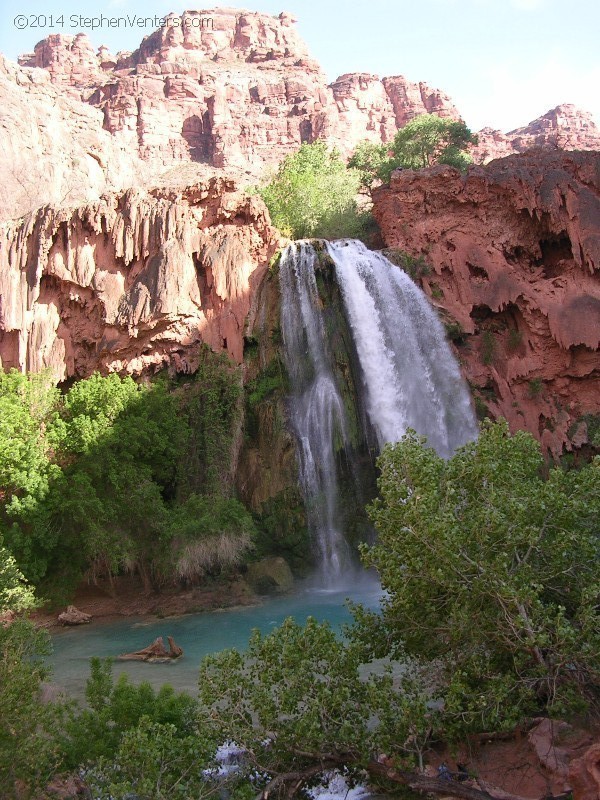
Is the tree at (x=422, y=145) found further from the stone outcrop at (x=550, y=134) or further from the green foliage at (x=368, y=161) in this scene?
the stone outcrop at (x=550, y=134)

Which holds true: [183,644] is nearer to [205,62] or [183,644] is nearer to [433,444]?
[433,444]

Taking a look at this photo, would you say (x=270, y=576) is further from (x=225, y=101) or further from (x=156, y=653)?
(x=225, y=101)

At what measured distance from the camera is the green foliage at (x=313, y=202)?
34.2 metres

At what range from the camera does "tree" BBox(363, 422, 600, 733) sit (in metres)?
7.75

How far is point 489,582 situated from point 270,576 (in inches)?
Result: 539

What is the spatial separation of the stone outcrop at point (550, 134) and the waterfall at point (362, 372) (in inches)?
2303

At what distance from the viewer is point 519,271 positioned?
27188 millimetres

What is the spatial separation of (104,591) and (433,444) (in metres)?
12.0

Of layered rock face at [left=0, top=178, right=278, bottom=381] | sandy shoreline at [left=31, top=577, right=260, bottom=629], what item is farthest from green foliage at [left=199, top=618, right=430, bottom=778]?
layered rock face at [left=0, top=178, right=278, bottom=381]

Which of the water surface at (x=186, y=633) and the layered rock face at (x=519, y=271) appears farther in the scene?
the layered rock face at (x=519, y=271)

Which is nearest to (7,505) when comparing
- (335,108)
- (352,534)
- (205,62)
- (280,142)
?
(352,534)

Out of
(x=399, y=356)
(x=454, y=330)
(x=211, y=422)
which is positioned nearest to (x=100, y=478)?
(x=211, y=422)

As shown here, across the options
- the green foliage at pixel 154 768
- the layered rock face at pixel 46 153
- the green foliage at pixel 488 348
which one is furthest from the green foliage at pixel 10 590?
the layered rock face at pixel 46 153

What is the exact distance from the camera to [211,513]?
20.1 m
